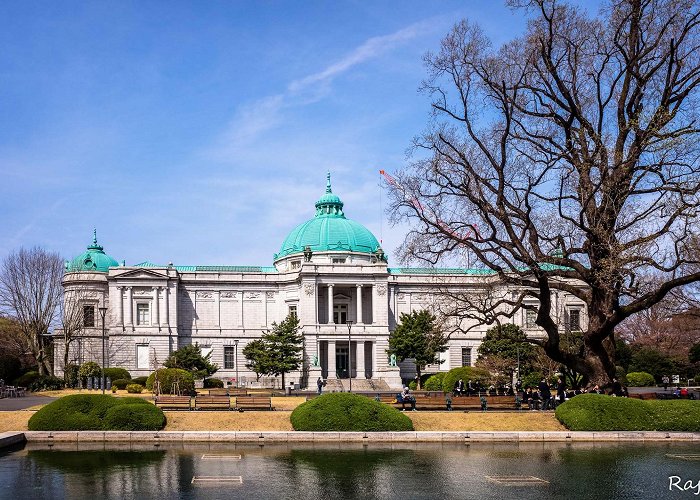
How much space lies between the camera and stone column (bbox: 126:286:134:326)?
267 feet

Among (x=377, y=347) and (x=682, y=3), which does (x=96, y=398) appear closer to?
(x=682, y=3)

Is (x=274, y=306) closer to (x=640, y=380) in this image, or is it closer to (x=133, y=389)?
(x=133, y=389)

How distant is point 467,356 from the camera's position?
88312mm

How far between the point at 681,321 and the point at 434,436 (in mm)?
55938

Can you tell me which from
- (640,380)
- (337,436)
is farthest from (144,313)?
(337,436)

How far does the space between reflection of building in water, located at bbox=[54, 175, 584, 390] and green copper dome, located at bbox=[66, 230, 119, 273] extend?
4.9 inches

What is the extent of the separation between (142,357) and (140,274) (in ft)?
27.1

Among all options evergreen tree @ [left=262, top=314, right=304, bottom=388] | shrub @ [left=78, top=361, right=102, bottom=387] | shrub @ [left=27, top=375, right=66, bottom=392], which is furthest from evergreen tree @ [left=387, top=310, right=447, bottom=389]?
shrub @ [left=27, top=375, right=66, bottom=392]

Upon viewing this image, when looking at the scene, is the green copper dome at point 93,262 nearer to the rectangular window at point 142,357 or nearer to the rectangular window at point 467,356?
the rectangular window at point 142,357

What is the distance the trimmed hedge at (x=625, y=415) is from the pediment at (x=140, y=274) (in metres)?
57.1

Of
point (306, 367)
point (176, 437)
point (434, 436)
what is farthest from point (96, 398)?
point (306, 367)

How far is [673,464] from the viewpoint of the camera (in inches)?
968

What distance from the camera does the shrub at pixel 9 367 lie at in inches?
2729

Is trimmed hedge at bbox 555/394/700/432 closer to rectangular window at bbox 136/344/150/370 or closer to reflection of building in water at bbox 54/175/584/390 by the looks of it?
reflection of building in water at bbox 54/175/584/390
